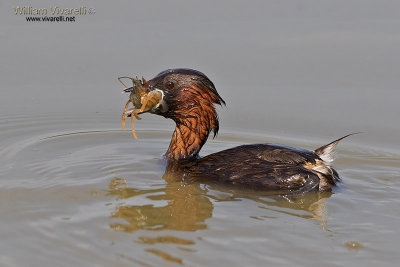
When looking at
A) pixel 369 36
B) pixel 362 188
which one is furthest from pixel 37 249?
pixel 369 36

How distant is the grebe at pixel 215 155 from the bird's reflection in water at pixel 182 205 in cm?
14

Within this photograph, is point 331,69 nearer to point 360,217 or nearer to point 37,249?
point 360,217

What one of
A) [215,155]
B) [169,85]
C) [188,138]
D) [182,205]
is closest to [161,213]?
[182,205]

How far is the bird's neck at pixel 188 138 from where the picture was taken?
876cm

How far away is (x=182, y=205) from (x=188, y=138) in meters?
1.76

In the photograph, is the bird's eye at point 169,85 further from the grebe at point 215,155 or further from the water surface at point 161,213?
the water surface at point 161,213

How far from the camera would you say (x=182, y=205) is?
724 centimetres

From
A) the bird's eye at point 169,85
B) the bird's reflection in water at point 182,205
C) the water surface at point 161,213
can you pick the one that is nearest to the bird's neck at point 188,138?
the water surface at point 161,213

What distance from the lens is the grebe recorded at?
25.0 feet

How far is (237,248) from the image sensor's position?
594 centimetres

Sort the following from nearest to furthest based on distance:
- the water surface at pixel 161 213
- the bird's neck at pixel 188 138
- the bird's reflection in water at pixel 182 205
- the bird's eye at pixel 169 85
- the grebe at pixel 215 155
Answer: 1. the water surface at pixel 161 213
2. the bird's reflection in water at pixel 182 205
3. the grebe at pixel 215 155
4. the bird's eye at pixel 169 85
5. the bird's neck at pixel 188 138

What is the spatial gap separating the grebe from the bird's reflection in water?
0.47 feet

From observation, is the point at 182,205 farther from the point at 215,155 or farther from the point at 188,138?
the point at 188,138

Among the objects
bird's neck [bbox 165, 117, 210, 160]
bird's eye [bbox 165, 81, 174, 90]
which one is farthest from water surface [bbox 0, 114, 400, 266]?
bird's eye [bbox 165, 81, 174, 90]
